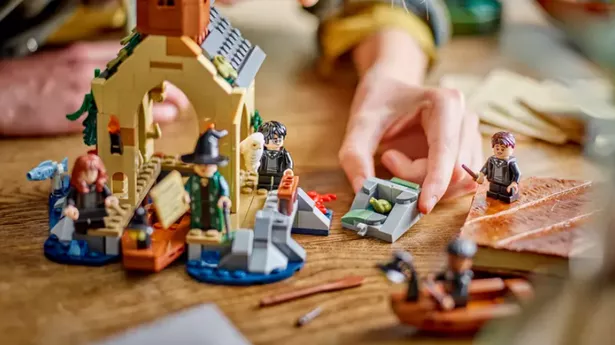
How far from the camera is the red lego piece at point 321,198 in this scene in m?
1.00

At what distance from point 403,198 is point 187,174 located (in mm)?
253

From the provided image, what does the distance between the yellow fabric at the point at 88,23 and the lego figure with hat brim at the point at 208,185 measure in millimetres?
691

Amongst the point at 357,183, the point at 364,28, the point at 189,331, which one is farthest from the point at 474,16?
the point at 189,331

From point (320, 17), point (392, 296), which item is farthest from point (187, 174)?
point (320, 17)

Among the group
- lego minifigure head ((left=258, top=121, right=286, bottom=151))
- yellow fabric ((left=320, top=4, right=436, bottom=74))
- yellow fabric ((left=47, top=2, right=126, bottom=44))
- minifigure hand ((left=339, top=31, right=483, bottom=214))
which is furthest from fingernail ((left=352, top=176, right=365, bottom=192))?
yellow fabric ((left=47, top=2, right=126, bottom=44))

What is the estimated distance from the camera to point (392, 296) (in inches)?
30.0

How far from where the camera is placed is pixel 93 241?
2.92 feet

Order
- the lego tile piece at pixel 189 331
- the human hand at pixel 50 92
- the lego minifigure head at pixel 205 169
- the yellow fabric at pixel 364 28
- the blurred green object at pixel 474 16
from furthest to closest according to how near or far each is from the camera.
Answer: the blurred green object at pixel 474 16, the yellow fabric at pixel 364 28, the human hand at pixel 50 92, the lego minifigure head at pixel 205 169, the lego tile piece at pixel 189 331

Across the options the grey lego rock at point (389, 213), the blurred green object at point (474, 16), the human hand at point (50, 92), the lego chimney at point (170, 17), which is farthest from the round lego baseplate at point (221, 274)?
the blurred green object at point (474, 16)

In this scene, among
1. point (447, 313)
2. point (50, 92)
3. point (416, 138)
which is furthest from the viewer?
point (50, 92)

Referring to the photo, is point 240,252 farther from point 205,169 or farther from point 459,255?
point 459,255

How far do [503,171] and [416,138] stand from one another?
0.59ft

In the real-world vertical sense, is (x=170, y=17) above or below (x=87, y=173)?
above

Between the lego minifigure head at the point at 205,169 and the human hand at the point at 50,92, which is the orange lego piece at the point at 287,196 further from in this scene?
the human hand at the point at 50,92
